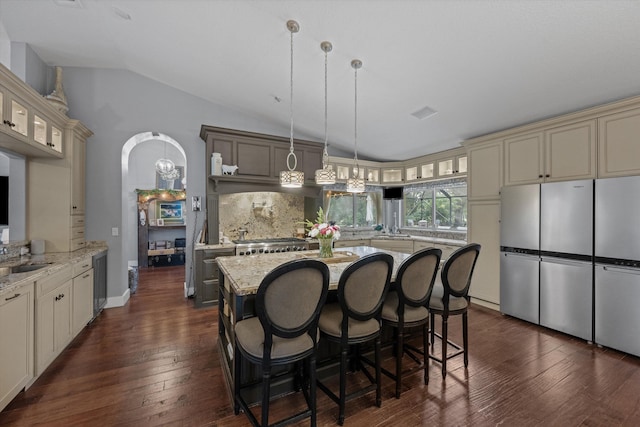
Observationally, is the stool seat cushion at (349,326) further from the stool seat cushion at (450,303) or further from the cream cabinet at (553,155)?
the cream cabinet at (553,155)

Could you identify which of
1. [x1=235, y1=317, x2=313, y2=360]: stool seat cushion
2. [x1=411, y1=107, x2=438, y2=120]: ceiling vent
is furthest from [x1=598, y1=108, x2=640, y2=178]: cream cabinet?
[x1=235, y1=317, x2=313, y2=360]: stool seat cushion

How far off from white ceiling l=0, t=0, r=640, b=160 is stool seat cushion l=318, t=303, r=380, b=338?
8.18 ft

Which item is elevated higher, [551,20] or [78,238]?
[551,20]

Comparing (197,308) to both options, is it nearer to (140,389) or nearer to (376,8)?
(140,389)

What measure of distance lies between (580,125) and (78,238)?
6380 millimetres

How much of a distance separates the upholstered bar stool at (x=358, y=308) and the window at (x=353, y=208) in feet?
12.9

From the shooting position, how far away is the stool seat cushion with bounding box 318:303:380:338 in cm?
182

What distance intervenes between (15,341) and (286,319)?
209 centimetres

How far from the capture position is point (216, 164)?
421cm

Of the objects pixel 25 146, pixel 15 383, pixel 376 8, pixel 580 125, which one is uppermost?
pixel 376 8

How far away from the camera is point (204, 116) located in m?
4.72

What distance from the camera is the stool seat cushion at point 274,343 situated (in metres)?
1.57

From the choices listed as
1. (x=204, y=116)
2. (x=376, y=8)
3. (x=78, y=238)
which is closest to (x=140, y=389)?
(x=78, y=238)

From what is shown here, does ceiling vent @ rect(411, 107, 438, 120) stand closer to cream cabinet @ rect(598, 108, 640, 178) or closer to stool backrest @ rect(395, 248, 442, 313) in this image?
cream cabinet @ rect(598, 108, 640, 178)
